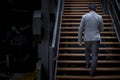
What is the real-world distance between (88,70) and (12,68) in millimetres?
10807

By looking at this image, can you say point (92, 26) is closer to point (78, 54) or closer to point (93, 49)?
point (93, 49)

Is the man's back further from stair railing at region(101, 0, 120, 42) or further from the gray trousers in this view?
stair railing at region(101, 0, 120, 42)

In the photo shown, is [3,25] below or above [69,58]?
above

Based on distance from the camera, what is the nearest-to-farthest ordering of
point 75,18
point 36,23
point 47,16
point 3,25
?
1. point 36,23
2. point 47,16
3. point 75,18
4. point 3,25

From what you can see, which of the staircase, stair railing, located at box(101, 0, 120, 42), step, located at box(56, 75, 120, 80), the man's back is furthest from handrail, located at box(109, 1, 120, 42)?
the man's back

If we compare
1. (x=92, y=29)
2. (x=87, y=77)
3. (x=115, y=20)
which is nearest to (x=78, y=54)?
(x=87, y=77)

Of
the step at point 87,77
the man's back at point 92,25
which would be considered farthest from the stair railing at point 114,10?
the man's back at point 92,25

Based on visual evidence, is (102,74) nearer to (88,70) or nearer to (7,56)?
(88,70)

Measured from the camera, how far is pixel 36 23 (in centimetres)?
1131

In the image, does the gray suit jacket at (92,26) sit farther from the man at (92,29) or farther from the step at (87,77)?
the step at (87,77)

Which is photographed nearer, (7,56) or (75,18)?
(75,18)

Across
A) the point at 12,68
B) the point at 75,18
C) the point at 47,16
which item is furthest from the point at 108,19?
the point at 12,68

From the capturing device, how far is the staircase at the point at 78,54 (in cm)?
1047

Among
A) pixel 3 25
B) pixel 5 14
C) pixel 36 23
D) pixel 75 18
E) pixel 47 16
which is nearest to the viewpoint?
pixel 36 23
